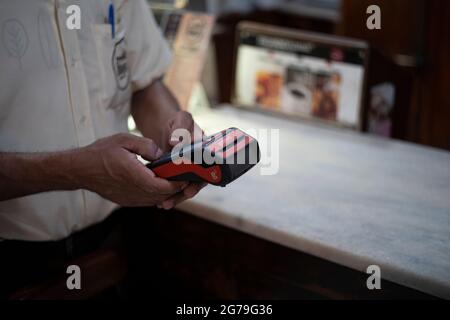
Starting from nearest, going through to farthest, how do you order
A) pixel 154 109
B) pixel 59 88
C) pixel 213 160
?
pixel 213 160
pixel 59 88
pixel 154 109

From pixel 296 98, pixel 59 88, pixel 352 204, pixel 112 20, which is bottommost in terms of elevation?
pixel 352 204

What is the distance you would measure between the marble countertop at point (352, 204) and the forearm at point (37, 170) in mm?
491

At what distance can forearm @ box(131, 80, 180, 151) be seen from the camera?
1.65 metres

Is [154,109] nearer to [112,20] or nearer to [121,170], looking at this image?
[112,20]

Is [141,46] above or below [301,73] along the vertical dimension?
above

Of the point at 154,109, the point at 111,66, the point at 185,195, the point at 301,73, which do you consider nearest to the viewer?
the point at 185,195

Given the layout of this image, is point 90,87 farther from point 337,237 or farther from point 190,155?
point 337,237

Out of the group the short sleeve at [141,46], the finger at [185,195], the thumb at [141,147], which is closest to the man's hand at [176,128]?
the finger at [185,195]

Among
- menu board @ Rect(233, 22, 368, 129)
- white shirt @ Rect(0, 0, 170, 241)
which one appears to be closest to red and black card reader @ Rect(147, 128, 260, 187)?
white shirt @ Rect(0, 0, 170, 241)

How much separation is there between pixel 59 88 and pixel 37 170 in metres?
0.24

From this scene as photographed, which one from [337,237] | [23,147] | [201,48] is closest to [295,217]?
[337,237]

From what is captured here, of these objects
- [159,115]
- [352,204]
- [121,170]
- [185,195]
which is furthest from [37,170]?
[352,204]

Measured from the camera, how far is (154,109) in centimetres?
169

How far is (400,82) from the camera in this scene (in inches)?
87.0
